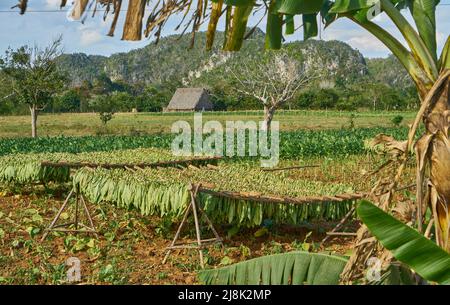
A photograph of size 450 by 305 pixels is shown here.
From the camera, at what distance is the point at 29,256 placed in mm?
6344

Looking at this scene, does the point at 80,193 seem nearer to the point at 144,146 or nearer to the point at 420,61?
the point at 420,61

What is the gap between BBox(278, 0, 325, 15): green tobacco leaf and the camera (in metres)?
2.81

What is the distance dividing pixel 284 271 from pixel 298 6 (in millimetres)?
1339

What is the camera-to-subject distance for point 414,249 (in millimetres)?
2127

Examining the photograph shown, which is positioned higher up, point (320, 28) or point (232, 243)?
point (320, 28)

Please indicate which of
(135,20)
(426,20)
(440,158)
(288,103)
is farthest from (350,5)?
(288,103)

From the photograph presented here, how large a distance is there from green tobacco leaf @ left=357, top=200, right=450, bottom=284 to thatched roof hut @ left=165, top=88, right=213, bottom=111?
54.6 meters

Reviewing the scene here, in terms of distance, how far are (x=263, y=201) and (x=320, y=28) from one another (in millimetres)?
2833

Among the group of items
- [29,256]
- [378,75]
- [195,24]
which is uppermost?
[378,75]

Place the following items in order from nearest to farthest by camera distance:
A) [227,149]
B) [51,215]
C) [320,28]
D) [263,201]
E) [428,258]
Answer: [428,258], [320,28], [263,201], [51,215], [227,149]

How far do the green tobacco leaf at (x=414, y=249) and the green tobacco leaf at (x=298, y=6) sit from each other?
122cm

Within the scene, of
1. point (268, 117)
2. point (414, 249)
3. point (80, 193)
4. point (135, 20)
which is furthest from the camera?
point (268, 117)
